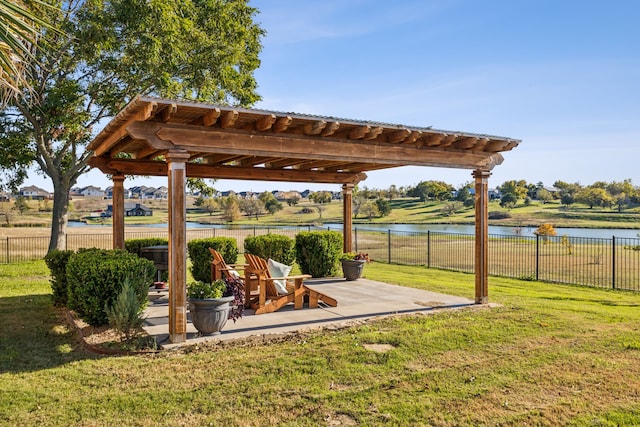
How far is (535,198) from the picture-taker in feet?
265

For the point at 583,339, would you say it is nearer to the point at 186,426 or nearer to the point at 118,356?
the point at 186,426

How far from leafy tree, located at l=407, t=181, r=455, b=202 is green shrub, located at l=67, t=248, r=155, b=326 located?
2827 inches

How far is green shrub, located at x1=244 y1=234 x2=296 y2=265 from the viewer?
11.6 m

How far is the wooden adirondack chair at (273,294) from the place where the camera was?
25.0 feet

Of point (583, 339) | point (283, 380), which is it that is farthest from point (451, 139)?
point (283, 380)

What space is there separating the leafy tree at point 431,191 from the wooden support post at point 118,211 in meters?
69.6

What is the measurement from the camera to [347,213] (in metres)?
12.1

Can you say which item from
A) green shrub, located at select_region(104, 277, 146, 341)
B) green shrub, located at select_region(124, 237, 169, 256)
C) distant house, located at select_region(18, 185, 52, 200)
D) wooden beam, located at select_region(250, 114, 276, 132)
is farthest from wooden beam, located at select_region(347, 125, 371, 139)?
distant house, located at select_region(18, 185, 52, 200)

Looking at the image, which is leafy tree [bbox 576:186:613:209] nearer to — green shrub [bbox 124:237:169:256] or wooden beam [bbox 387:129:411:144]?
wooden beam [bbox 387:129:411:144]

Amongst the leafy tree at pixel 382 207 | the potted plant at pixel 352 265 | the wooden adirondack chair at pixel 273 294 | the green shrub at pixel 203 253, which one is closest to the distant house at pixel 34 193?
the leafy tree at pixel 382 207

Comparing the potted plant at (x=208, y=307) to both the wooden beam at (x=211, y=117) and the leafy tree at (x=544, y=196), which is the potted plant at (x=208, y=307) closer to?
the wooden beam at (x=211, y=117)

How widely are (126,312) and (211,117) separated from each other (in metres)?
2.61

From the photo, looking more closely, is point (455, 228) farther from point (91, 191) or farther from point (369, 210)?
point (91, 191)

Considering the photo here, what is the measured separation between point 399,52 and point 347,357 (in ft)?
29.5
